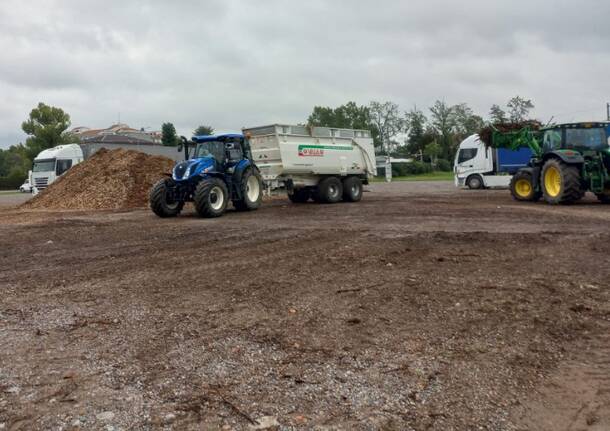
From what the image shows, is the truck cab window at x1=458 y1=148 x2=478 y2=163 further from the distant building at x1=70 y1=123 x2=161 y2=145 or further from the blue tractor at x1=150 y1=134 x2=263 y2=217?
the distant building at x1=70 y1=123 x2=161 y2=145

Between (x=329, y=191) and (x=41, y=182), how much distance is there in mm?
18910

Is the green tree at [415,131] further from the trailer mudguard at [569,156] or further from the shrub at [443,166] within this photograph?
the trailer mudguard at [569,156]

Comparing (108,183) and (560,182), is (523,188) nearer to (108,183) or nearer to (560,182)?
(560,182)

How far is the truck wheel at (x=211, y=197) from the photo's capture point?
13991 mm

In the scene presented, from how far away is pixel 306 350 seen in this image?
4.16m

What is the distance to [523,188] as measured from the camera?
1823 cm

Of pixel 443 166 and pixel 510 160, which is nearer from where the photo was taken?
pixel 510 160

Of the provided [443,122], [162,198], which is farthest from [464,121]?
[162,198]

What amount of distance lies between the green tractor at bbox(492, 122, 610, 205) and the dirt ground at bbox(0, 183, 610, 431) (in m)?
7.29

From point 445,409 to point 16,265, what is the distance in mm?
7048

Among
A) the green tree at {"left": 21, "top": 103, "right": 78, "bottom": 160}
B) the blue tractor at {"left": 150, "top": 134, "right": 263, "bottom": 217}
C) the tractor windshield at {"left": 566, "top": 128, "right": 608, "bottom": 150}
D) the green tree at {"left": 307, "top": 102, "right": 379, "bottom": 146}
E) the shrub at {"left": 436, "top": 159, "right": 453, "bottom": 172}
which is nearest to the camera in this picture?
the blue tractor at {"left": 150, "top": 134, "right": 263, "bottom": 217}

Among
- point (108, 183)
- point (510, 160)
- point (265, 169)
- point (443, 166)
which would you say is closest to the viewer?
point (265, 169)

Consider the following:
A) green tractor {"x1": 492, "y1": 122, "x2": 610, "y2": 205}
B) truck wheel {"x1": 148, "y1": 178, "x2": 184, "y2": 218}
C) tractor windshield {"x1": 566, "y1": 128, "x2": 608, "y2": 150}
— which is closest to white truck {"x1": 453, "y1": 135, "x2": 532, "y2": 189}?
green tractor {"x1": 492, "y1": 122, "x2": 610, "y2": 205}

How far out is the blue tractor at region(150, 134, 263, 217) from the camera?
569 inches
